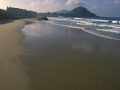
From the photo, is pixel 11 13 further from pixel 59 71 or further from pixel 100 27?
pixel 59 71

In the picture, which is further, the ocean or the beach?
the ocean

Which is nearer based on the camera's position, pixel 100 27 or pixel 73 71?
pixel 73 71

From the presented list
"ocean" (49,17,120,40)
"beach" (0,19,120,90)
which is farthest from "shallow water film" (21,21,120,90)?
"ocean" (49,17,120,40)

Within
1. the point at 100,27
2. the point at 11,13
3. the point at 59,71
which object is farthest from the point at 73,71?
the point at 11,13

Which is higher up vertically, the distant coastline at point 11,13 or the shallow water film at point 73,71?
the distant coastline at point 11,13

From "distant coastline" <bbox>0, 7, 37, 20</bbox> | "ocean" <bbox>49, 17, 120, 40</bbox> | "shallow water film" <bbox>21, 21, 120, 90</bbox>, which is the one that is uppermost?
"distant coastline" <bbox>0, 7, 37, 20</bbox>

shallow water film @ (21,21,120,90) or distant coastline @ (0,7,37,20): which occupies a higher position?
distant coastline @ (0,7,37,20)

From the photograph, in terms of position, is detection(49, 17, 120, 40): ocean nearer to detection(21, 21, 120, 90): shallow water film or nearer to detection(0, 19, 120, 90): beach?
detection(21, 21, 120, 90): shallow water film

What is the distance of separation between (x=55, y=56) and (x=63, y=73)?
2757mm

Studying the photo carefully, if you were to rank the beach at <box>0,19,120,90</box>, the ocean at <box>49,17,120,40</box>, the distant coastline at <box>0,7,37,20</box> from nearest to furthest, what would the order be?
the beach at <box>0,19,120,90</box> < the ocean at <box>49,17,120,40</box> < the distant coastline at <box>0,7,37,20</box>

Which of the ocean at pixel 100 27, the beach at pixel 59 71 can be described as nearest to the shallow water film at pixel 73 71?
the beach at pixel 59 71

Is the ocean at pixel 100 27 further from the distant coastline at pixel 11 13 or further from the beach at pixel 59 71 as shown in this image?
the distant coastline at pixel 11 13

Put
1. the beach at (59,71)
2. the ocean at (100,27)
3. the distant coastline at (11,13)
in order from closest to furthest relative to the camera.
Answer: the beach at (59,71) → the ocean at (100,27) → the distant coastline at (11,13)

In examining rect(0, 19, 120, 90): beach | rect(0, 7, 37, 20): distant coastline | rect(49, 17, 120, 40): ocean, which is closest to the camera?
rect(0, 19, 120, 90): beach
